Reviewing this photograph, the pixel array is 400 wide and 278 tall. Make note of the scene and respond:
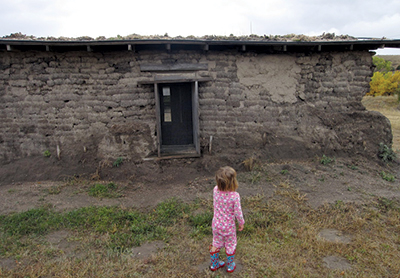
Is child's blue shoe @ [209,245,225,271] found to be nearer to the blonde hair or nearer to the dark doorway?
the blonde hair

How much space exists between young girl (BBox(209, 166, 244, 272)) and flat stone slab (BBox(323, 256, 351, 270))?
1.22m

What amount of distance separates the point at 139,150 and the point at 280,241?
3773mm

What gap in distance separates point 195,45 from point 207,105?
1.36 meters

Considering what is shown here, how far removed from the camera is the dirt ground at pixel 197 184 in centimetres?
527

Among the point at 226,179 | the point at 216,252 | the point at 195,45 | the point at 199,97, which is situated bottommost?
the point at 216,252

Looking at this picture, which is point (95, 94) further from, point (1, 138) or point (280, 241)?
point (280, 241)

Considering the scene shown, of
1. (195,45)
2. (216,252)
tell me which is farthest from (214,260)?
(195,45)

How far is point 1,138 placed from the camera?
6281 mm

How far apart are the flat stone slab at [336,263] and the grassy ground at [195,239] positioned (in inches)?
2.6

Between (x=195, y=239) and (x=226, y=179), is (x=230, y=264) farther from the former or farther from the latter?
(x=226, y=179)

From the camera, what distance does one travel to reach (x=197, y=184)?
19.5ft

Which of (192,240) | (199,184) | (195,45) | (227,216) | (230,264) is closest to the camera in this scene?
(227,216)

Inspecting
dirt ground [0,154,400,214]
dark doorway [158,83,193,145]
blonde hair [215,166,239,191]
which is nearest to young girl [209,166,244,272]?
blonde hair [215,166,239,191]

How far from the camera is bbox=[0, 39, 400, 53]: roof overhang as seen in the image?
5.61 metres
